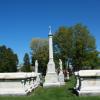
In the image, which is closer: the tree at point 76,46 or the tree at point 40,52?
the tree at point 76,46

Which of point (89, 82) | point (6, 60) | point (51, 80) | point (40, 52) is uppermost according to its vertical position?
point (40, 52)

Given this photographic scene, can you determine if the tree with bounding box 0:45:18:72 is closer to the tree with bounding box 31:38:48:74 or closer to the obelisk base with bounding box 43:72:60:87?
the tree with bounding box 31:38:48:74

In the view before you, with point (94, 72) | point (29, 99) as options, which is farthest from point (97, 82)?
point (29, 99)

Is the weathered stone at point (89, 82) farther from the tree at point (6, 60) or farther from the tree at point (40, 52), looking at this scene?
the tree at point (6, 60)

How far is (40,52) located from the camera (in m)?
80.6

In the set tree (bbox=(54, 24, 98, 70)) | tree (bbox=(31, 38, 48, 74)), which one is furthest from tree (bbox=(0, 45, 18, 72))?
tree (bbox=(54, 24, 98, 70))

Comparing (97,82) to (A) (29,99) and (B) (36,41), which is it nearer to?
(A) (29,99)

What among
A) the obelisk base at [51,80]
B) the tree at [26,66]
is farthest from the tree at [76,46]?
the tree at [26,66]

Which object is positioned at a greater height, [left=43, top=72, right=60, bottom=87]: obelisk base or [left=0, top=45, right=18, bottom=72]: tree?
[left=0, top=45, right=18, bottom=72]: tree

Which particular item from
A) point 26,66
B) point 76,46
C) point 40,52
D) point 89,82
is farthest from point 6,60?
point 89,82

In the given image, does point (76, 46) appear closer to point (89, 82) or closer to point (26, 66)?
point (89, 82)

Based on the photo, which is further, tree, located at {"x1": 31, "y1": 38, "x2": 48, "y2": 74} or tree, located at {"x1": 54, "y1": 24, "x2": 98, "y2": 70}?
tree, located at {"x1": 31, "y1": 38, "x2": 48, "y2": 74}

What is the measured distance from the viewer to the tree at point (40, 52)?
254 feet

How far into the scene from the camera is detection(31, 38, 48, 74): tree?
3044 inches
